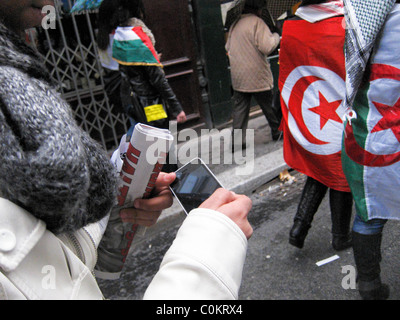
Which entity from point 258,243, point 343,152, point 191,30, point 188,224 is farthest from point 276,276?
point 191,30

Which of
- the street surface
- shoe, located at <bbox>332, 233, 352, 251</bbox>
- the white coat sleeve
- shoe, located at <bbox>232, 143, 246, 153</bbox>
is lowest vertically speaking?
shoe, located at <bbox>232, 143, 246, 153</bbox>

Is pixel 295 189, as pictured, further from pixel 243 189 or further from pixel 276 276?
pixel 276 276

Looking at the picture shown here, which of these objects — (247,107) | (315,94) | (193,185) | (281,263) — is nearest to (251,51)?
(247,107)

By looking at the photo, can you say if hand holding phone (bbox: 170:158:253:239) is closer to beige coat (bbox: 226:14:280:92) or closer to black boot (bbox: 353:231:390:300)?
black boot (bbox: 353:231:390:300)

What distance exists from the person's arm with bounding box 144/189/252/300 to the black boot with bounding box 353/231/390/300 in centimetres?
141

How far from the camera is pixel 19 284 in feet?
2.49

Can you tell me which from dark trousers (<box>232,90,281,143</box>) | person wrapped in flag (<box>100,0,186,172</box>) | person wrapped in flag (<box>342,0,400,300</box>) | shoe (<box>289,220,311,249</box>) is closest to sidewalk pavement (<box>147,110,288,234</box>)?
dark trousers (<box>232,90,281,143</box>)

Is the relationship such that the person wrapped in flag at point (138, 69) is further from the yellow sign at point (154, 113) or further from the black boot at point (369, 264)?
the black boot at point (369, 264)

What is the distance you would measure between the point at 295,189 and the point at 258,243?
3.75 feet

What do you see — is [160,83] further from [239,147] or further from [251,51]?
[239,147]

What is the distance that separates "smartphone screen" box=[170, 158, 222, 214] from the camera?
1387mm

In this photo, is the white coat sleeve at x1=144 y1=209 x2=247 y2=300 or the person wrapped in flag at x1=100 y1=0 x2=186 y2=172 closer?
the white coat sleeve at x1=144 y1=209 x2=247 y2=300

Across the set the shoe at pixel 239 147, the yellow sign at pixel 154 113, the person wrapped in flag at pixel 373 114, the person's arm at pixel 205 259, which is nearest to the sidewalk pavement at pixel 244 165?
the shoe at pixel 239 147

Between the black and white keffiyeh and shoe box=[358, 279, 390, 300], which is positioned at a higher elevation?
the black and white keffiyeh
